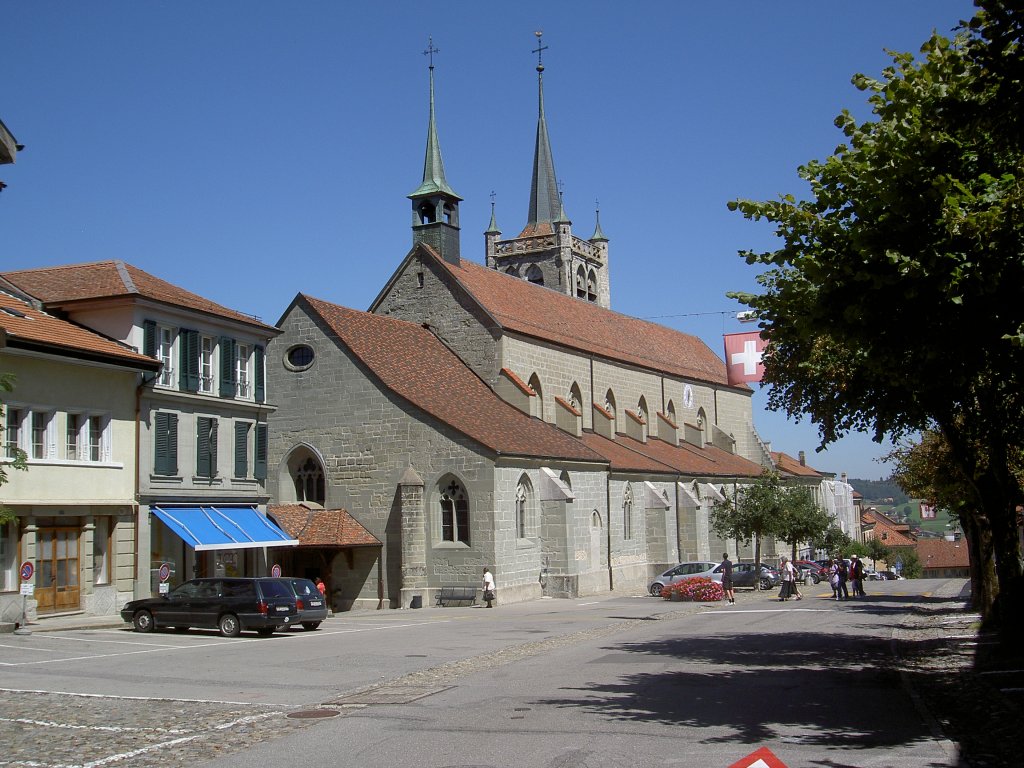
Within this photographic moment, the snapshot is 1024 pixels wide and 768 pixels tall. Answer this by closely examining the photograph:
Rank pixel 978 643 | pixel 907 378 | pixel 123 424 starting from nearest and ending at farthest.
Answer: pixel 907 378 → pixel 978 643 → pixel 123 424

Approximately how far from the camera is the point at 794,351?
21.3m

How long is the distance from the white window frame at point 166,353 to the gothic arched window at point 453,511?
395 inches

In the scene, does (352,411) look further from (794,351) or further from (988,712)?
(988,712)

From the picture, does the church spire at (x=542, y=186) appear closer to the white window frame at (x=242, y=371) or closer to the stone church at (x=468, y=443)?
the stone church at (x=468, y=443)

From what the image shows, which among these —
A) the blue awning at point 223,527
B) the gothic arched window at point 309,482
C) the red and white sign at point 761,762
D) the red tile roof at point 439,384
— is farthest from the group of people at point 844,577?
the red and white sign at point 761,762

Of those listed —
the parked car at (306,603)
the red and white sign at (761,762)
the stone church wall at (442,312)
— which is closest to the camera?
the red and white sign at (761,762)

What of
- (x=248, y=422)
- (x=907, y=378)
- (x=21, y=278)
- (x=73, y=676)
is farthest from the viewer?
(x=248, y=422)

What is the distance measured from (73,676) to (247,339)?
674 inches

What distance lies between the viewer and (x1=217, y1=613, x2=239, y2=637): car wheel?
23.2m

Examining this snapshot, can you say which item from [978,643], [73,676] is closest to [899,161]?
[978,643]

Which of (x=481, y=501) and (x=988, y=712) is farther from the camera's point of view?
(x=481, y=501)

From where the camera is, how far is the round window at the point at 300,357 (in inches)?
1491

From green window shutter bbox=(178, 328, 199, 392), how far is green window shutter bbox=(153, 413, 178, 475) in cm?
102

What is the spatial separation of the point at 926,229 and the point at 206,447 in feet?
76.0
